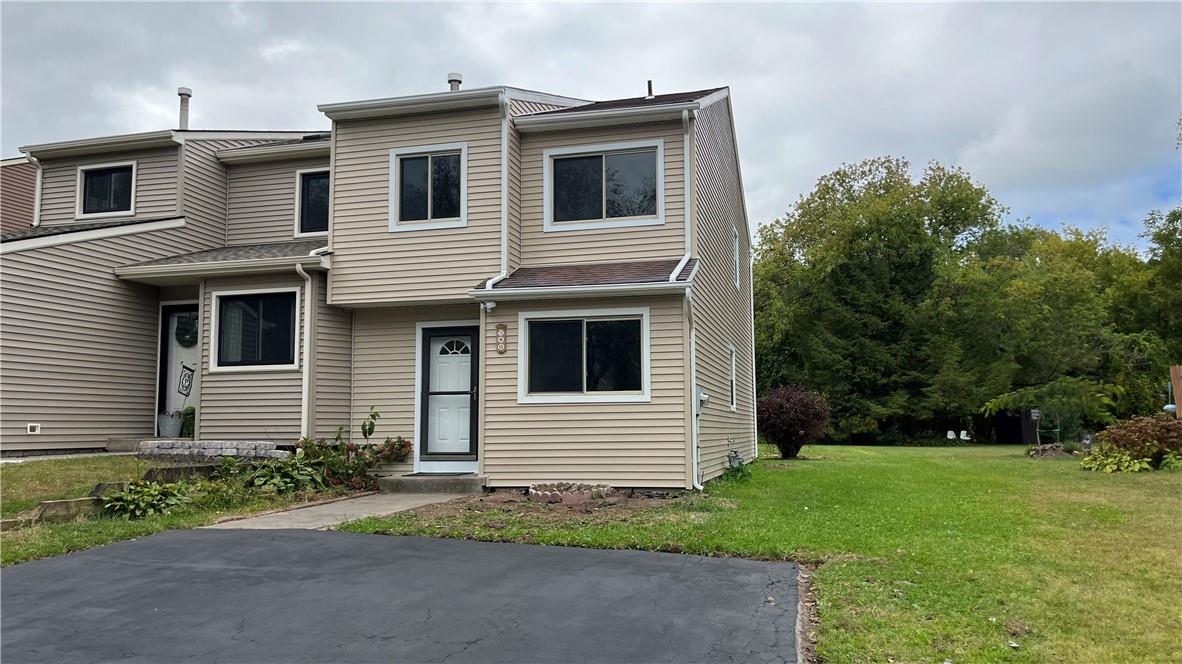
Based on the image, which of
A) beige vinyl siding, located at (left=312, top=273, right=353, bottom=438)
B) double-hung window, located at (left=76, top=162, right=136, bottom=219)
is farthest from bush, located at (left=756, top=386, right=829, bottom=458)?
double-hung window, located at (left=76, top=162, right=136, bottom=219)

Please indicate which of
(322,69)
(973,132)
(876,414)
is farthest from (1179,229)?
(322,69)

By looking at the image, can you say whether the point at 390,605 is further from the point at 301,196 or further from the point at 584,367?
the point at 301,196

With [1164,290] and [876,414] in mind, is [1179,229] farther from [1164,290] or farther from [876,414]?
[876,414]

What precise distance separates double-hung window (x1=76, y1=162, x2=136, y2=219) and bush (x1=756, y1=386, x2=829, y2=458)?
13677 mm

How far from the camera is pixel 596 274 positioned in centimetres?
1075

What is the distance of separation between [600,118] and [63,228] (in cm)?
941

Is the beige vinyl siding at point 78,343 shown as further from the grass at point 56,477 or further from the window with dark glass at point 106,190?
the window with dark glass at point 106,190

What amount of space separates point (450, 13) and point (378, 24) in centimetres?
128

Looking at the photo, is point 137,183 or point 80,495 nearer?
point 80,495

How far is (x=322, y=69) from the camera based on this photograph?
53.4ft

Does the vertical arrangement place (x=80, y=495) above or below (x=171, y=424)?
below

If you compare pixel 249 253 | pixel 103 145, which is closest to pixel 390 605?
pixel 249 253

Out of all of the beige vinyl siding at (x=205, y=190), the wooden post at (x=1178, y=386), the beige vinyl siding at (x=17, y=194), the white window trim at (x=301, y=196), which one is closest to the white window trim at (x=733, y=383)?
the white window trim at (x=301, y=196)

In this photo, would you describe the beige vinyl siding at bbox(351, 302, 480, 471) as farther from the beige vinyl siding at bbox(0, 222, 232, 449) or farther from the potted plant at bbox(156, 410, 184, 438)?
the beige vinyl siding at bbox(0, 222, 232, 449)
